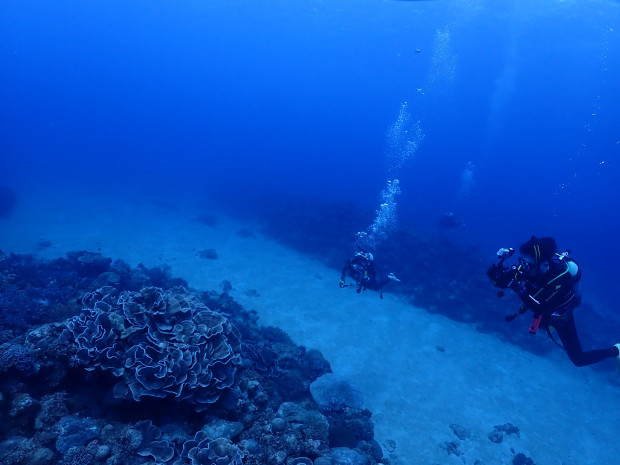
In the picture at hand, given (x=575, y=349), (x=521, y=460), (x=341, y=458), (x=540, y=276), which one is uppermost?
(x=540, y=276)

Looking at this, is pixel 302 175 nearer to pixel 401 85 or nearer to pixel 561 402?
pixel 561 402

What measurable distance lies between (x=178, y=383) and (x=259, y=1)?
88.2 m

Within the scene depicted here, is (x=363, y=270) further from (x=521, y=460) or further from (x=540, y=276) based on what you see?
(x=521, y=460)

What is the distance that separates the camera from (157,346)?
20.2ft

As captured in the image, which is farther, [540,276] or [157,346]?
[540,276]

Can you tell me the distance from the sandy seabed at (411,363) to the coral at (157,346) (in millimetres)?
6151

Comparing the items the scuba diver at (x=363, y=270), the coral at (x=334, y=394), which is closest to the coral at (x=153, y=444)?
the coral at (x=334, y=394)

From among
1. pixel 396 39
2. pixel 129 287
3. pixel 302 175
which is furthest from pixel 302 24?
pixel 129 287

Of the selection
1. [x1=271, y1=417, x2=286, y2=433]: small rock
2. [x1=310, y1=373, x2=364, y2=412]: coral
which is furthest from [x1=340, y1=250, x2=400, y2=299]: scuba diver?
[x1=271, y1=417, x2=286, y2=433]: small rock

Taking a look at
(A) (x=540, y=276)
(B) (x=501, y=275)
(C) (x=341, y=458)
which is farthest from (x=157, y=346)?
(A) (x=540, y=276)

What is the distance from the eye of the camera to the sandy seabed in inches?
427

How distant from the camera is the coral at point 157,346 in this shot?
557cm

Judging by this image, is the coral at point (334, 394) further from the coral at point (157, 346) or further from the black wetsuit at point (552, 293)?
the black wetsuit at point (552, 293)

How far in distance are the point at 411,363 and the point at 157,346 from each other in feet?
34.6
